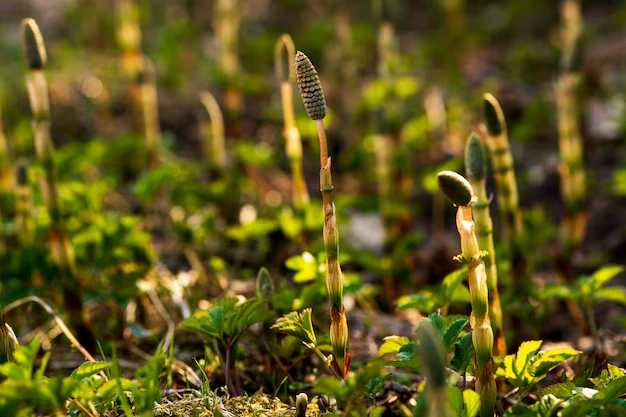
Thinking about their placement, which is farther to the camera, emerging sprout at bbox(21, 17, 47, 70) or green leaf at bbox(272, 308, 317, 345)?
emerging sprout at bbox(21, 17, 47, 70)

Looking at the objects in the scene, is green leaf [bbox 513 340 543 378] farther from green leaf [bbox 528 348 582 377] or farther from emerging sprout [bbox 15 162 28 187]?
emerging sprout [bbox 15 162 28 187]

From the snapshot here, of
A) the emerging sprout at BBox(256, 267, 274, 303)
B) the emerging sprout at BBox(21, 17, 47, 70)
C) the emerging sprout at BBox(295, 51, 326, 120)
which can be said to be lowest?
the emerging sprout at BBox(256, 267, 274, 303)

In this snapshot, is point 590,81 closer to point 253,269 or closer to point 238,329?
point 253,269

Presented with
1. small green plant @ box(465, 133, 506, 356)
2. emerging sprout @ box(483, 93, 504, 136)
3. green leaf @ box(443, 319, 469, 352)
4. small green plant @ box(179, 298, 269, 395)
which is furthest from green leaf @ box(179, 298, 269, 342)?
emerging sprout @ box(483, 93, 504, 136)

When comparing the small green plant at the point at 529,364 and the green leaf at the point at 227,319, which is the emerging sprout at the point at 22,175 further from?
the small green plant at the point at 529,364

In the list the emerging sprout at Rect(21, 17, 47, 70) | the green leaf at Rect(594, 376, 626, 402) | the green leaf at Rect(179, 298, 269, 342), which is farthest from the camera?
the emerging sprout at Rect(21, 17, 47, 70)

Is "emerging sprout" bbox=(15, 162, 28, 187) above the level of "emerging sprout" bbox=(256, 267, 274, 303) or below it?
above
